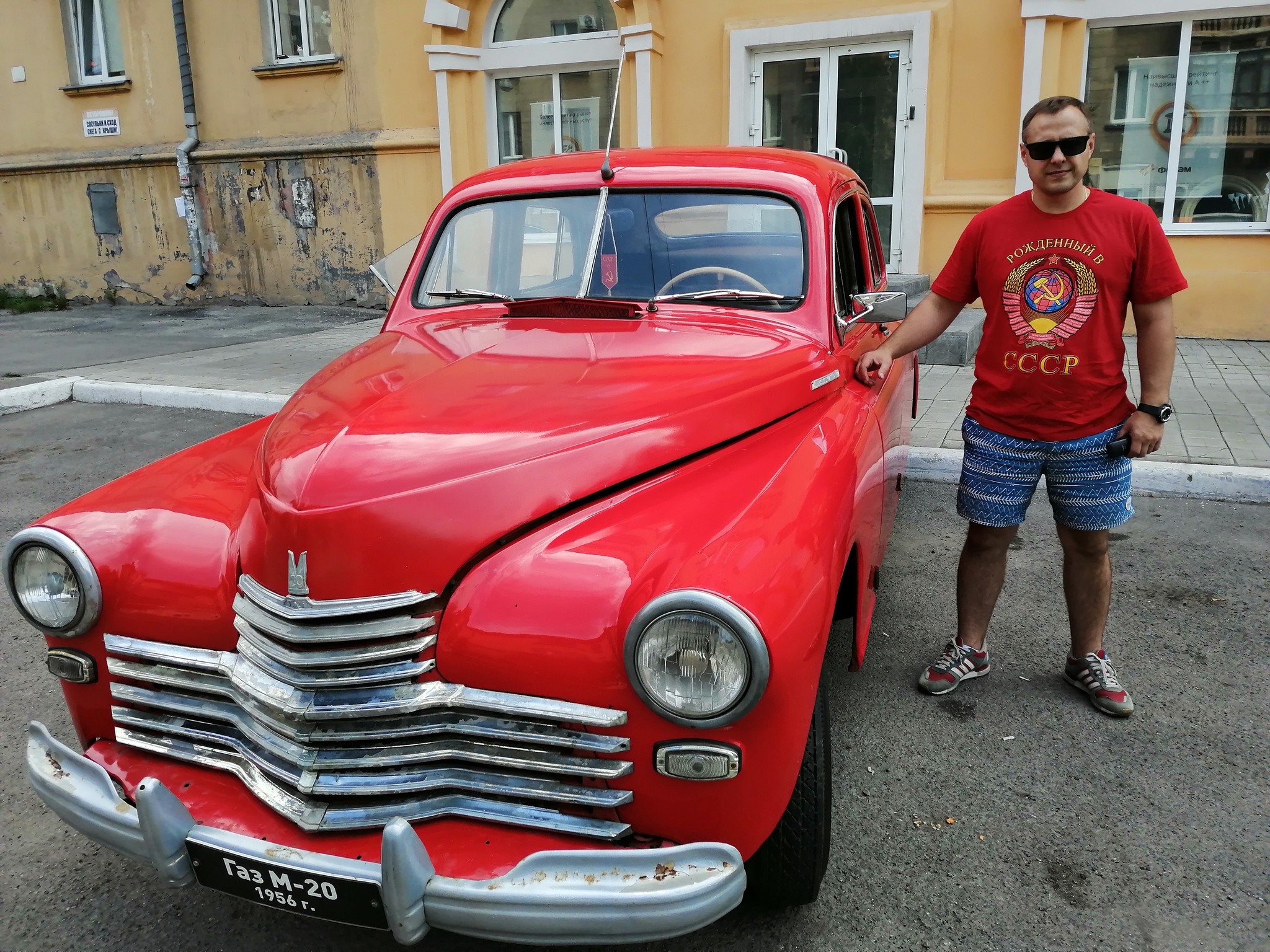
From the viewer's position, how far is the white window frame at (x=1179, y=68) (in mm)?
8734

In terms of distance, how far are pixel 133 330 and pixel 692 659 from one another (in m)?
12.1

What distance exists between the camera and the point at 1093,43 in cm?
922

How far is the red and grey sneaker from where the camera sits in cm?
328

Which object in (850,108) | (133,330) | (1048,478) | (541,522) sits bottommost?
(133,330)

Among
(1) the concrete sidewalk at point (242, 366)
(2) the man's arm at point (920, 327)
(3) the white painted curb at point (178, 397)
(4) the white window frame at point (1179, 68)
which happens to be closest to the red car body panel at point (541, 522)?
(2) the man's arm at point (920, 327)

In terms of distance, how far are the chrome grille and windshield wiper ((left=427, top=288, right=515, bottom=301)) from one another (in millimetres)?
1469

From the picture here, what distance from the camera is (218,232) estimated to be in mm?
13320

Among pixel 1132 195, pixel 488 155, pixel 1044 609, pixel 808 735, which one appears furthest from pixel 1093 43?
pixel 808 735

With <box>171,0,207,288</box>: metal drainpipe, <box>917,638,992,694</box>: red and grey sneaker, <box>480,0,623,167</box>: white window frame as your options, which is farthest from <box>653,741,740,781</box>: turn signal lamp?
<box>171,0,207,288</box>: metal drainpipe

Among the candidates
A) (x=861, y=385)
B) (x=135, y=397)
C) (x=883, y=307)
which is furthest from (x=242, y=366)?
(x=883, y=307)

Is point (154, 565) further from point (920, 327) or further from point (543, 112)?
point (543, 112)

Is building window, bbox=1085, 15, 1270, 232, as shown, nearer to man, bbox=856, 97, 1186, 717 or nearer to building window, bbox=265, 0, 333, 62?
man, bbox=856, 97, 1186, 717

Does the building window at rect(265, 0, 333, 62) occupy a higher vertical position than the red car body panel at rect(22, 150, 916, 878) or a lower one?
higher

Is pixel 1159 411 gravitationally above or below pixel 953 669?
above
